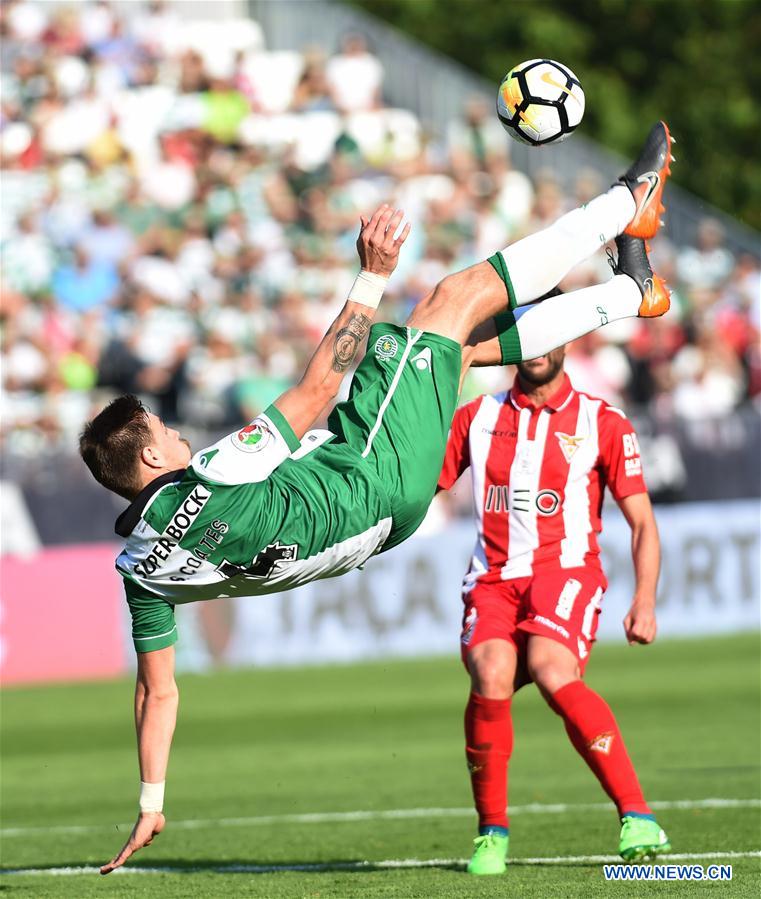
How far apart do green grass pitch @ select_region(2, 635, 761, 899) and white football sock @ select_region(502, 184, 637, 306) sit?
234 cm

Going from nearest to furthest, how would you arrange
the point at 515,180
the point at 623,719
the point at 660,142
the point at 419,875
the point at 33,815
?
the point at 419,875
the point at 660,142
the point at 33,815
the point at 623,719
the point at 515,180

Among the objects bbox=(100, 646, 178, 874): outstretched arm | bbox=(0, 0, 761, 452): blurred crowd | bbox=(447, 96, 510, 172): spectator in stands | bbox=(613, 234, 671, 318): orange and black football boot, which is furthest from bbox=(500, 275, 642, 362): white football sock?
bbox=(447, 96, 510, 172): spectator in stands

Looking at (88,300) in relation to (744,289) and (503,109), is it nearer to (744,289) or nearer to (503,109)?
(744,289)

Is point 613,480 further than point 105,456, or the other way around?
point 613,480

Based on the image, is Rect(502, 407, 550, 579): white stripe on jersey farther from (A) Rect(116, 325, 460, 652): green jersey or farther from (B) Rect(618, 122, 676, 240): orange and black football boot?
(A) Rect(116, 325, 460, 652): green jersey

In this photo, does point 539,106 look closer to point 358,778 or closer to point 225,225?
point 358,778

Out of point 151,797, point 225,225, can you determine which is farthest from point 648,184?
point 225,225

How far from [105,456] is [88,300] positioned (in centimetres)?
1368

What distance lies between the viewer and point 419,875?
7414mm

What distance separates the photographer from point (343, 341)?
6723 mm

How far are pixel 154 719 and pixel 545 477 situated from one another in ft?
7.09

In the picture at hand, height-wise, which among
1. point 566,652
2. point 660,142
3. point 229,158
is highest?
point 229,158

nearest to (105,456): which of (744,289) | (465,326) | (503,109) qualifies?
(465,326)

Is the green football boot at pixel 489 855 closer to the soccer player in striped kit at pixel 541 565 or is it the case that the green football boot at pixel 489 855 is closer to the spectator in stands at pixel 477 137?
the soccer player in striped kit at pixel 541 565
